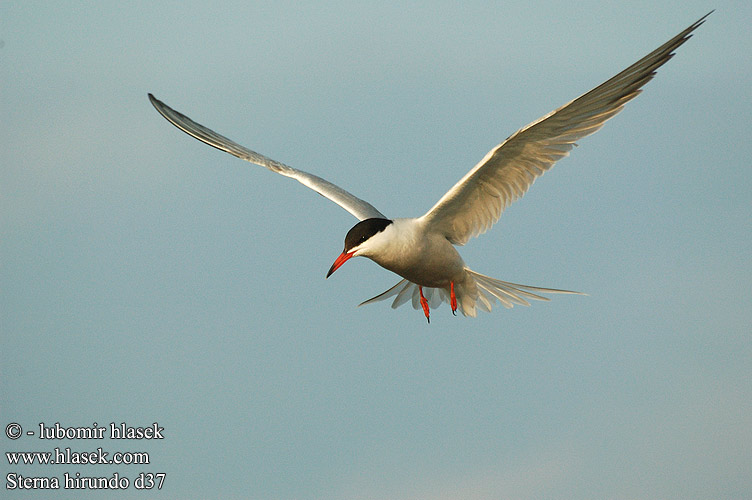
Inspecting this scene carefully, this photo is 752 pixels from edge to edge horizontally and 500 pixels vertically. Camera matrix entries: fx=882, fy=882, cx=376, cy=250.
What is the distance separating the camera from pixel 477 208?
9047 millimetres

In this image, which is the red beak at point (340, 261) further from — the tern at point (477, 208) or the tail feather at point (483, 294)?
the tail feather at point (483, 294)

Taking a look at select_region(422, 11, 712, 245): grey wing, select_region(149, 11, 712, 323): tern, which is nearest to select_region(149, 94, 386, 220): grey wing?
select_region(149, 11, 712, 323): tern

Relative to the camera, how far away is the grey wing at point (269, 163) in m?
9.84

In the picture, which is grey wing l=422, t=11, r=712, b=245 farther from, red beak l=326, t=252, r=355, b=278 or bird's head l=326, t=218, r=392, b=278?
red beak l=326, t=252, r=355, b=278

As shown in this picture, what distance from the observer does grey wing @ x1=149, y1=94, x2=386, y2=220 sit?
9.84 meters

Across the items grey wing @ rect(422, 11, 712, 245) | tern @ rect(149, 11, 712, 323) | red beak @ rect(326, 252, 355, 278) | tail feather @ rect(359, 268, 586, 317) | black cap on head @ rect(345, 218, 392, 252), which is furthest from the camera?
tail feather @ rect(359, 268, 586, 317)

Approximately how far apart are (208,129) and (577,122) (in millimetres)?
5055

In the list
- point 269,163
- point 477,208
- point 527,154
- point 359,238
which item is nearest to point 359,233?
point 359,238

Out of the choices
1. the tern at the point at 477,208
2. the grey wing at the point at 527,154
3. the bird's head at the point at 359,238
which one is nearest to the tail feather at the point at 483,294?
the tern at the point at 477,208

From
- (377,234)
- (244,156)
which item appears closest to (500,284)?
(377,234)

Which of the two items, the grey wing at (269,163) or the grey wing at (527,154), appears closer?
the grey wing at (527,154)

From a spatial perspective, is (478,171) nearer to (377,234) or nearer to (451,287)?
(377,234)

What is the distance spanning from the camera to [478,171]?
835 cm

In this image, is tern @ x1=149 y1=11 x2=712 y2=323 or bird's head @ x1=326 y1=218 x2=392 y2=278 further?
bird's head @ x1=326 y1=218 x2=392 y2=278
